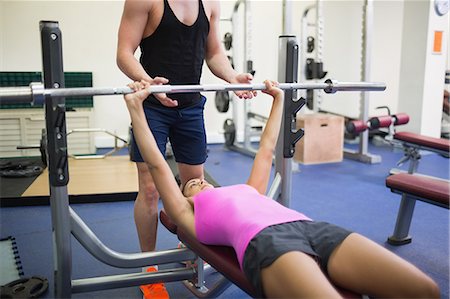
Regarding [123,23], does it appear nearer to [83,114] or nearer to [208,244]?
[208,244]

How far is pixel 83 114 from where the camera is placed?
15.6 ft

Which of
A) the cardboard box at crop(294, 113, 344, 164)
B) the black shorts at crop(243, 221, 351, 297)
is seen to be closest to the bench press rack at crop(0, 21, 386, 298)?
the black shorts at crop(243, 221, 351, 297)

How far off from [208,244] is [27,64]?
417 cm

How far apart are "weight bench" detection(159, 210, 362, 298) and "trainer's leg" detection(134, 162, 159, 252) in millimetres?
374

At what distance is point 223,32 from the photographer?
5457 millimetres

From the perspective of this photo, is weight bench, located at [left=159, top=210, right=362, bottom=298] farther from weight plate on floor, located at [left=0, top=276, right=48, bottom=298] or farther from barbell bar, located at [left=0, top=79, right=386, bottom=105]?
weight plate on floor, located at [left=0, top=276, right=48, bottom=298]

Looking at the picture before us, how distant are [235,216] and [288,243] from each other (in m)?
0.21

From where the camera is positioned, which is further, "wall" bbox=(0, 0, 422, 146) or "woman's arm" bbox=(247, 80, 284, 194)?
"wall" bbox=(0, 0, 422, 146)

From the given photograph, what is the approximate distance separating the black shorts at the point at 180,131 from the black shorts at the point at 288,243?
0.71 meters

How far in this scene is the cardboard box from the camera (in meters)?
4.52

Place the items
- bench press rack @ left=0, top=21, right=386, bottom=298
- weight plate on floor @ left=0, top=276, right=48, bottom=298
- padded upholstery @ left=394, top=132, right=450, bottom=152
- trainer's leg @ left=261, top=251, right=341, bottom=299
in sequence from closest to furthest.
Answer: trainer's leg @ left=261, top=251, right=341, bottom=299
bench press rack @ left=0, top=21, right=386, bottom=298
weight plate on floor @ left=0, top=276, right=48, bottom=298
padded upholstery @ left=394, top=132, right=450, bottom=152

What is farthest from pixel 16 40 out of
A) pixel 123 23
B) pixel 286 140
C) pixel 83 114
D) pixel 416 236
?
pixel 416 236

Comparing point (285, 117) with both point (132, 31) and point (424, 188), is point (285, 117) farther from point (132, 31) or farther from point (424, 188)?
point (424, 188)

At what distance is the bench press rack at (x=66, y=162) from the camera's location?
4.75 ft
